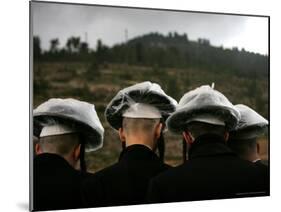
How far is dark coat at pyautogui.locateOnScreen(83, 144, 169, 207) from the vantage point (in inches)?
183

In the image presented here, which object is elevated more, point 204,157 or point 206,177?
point 204,157

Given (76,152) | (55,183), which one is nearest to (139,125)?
(76,152)

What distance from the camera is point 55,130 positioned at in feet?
15.0

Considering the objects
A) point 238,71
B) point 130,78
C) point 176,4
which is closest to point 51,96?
point 130,78

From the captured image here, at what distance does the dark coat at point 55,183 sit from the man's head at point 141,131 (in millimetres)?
440

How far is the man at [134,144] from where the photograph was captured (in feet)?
15.4

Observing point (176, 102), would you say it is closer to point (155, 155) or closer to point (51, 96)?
point (155, 155)

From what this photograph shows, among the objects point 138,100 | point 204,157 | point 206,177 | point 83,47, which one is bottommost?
point 206,177

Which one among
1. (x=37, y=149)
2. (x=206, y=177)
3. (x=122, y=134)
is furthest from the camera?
(x=206, y=177)

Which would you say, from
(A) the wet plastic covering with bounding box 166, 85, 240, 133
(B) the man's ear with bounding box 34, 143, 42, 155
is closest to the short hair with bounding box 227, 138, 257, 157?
(A) the wet plastic covering with bounding box 166, 85, 240, 133

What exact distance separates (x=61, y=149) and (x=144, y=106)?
715 millimetres

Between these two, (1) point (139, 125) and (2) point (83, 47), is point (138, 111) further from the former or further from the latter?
(2) point (83, 47)

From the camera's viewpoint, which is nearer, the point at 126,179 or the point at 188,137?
the point at 126,179

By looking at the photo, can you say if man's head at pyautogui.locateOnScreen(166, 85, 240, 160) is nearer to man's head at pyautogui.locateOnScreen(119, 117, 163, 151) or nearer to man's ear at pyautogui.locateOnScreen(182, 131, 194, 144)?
man's ear at pyautogui.locateOnScreen(182, 131, 194, 144)
